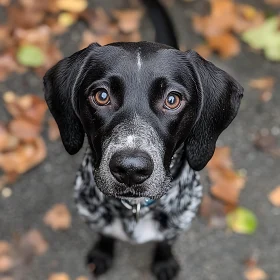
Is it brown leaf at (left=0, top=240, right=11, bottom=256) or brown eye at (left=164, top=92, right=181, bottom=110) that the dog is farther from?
brown leaf at (left=0, top=240, right=11, bottom=256)

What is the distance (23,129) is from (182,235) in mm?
1542

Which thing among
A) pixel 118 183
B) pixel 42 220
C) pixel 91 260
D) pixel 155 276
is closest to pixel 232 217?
pixel 155 276

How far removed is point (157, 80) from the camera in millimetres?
3020

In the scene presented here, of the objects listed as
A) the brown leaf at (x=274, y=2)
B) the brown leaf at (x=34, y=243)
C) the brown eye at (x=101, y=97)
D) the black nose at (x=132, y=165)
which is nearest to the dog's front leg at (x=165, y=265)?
the brown leaf at (x=34, y=243)

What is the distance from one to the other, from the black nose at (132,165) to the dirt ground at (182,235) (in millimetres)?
1722

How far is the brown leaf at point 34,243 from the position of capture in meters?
4.48

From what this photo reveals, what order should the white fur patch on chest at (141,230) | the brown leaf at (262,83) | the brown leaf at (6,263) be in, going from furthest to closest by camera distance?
the brown leaf at (262,83) < the brown leaf at (6,263) < the white fur patch on chest at (141,230)

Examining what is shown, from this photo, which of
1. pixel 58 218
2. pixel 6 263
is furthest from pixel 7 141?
pixel 6 263

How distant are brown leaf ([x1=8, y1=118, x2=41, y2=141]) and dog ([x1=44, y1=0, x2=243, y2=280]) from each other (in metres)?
1.12

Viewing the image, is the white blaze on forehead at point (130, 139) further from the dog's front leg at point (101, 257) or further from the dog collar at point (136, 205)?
the dog's front leg at point (101, 257)

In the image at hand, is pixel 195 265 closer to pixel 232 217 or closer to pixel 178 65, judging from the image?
pixel 232 217

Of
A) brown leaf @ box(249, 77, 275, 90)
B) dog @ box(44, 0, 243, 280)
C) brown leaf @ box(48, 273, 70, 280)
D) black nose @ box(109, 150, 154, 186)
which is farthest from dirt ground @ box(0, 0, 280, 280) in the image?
black nose @ box(109, 150, 154, 186)

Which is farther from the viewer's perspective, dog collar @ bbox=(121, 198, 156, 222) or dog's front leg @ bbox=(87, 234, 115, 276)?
dog's front leg @ bbox=(87, 234, 115, 276)

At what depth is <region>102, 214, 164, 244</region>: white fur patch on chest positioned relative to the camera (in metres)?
3.75
